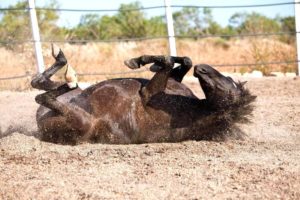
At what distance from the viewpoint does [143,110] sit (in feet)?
17.7

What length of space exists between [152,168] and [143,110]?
44.2 inches

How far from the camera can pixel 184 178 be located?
13.4 ft

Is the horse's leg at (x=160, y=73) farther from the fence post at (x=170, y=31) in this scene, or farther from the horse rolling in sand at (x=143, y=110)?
the fence post at (x=170, y=31)

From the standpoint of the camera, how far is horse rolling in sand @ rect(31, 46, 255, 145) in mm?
5246

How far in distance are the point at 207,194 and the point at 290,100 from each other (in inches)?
183

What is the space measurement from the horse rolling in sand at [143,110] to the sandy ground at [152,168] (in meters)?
0.16

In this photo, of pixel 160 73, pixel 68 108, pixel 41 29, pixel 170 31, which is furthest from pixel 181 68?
pixel 41 29

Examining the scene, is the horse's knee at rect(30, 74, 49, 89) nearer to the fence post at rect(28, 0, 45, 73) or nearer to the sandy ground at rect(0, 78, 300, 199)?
the sandy ground at rect(0, 78, 300, 199)

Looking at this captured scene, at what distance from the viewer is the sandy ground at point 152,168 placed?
12.5 feet

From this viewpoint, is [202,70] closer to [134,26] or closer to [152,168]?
[152,168]

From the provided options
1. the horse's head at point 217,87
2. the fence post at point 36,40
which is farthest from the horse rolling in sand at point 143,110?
the fence post at point 36,40

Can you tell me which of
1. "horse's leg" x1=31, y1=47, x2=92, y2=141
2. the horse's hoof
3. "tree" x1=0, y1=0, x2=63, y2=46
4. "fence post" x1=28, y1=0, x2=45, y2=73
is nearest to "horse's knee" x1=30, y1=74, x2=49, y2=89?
"horse's leg" x1=31, y1=47, x2=92, y2=141

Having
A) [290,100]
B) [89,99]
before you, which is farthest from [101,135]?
[290,100]

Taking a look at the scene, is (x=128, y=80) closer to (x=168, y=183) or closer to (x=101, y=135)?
(x=101, y=135)
